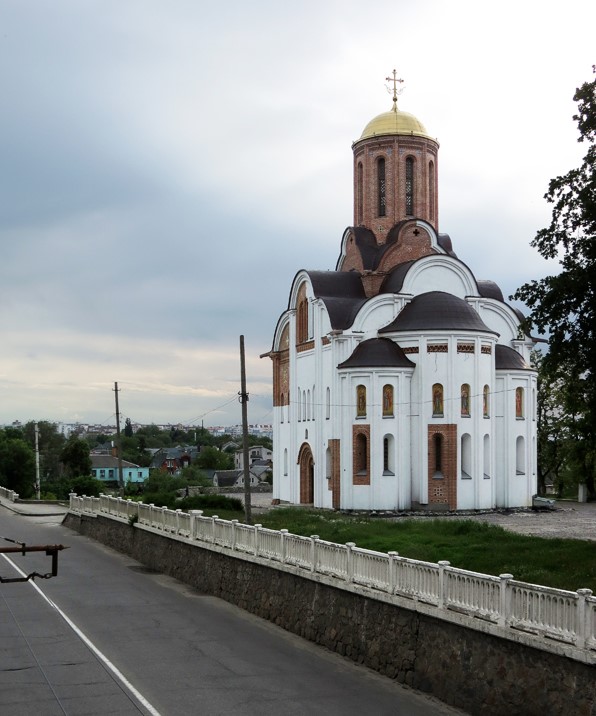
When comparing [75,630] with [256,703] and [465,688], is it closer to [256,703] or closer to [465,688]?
[256,703]

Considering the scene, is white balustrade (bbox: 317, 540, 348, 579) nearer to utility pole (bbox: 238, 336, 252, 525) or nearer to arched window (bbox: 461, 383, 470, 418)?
utility pole (bbox: 238, 336, 252, 525)

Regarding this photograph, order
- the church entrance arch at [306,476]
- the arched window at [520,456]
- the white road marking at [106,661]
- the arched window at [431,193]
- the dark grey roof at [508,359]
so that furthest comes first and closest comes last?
the arched window at [431,193] → the church entrance arch at [306,476] → the dark grey roof at [508,359] → the arched window at [520,456] → the white road marking at [106,661]

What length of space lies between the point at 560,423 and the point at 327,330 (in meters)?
14.3

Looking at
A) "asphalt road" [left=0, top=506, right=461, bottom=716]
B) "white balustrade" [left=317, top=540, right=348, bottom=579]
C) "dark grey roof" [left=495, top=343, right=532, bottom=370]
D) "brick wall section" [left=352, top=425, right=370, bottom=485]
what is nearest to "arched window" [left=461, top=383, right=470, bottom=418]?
"dark grey roof" [left=495, top=343, right=532, bottom=370]

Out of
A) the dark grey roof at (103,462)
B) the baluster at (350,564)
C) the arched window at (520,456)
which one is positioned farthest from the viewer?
the dark grey roof at (103,462)

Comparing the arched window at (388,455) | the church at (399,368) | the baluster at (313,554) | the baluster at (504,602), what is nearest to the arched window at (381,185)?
the church at (399,368)

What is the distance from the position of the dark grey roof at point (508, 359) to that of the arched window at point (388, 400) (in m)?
4.95

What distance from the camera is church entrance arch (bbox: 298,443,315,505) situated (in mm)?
37000

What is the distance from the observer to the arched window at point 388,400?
3338cm

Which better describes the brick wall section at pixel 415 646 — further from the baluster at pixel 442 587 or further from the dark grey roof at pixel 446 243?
the dark grey roof at pixel 446 243

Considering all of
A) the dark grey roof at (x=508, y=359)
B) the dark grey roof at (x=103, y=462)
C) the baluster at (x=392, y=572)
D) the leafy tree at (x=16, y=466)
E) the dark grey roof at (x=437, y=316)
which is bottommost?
the dark grey roof at (x=103, y=462)

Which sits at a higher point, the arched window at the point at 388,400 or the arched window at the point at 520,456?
the arched window at the point at 388,400

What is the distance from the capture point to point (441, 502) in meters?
32.7

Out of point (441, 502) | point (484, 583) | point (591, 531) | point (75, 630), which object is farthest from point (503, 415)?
point (484, 583)
